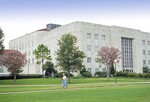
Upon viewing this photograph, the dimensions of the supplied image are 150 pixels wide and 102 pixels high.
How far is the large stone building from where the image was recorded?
8525 cm

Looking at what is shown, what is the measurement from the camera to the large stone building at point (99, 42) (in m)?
85.2

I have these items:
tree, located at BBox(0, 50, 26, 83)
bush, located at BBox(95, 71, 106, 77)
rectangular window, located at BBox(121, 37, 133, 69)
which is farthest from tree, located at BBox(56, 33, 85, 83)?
rectangular window, located at BBox(121, 37, 133, 69)

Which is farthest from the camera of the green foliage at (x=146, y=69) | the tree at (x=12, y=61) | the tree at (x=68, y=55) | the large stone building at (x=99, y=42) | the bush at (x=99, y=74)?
the green foliage at (x=146, y=69)

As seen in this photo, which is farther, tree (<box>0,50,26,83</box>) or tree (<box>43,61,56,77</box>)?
tree (<box>43,61,56,77</box>)

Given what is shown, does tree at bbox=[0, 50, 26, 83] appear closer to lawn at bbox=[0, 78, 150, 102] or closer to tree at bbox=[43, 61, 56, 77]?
lawn at bbox=[0, 78, 150, 102]

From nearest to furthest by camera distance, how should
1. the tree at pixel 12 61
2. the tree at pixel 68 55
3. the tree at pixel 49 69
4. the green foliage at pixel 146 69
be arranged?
the tree at pixel 12 61 → the tree at pixel 68 55 → the tree at pixel 49 69 → the green foliage at pixel 146 69

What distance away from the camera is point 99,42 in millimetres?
88938

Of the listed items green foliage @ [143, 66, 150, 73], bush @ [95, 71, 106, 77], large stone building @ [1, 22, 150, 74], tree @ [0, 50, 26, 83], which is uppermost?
large stone building @ [1, 22, 150, 74]

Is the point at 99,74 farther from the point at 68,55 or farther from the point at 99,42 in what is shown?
the point at 68,55

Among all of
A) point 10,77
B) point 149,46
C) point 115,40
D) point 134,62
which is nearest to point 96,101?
point 10,77

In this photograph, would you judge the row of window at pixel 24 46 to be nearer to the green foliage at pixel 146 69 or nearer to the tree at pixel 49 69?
the tree at pixel 49 69

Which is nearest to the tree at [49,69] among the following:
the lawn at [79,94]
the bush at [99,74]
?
the bush at [99,74]

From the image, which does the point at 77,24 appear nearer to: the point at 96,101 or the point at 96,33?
the point at 96,33

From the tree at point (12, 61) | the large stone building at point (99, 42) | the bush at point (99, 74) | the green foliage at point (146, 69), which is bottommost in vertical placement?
the bush at point (99, 74)
